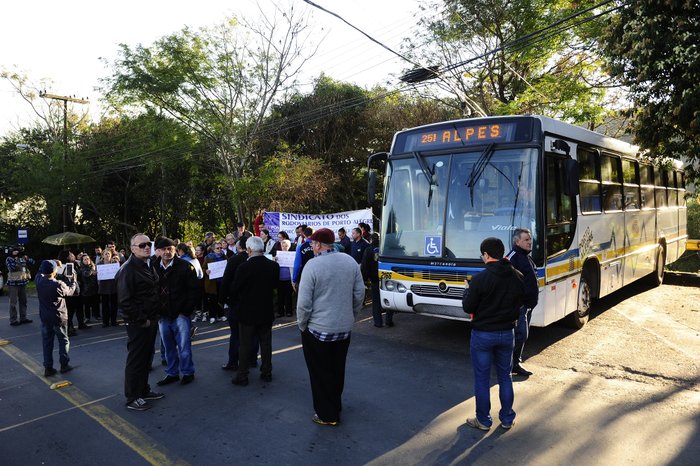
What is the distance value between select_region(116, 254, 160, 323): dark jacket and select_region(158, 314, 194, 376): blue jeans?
0.69m

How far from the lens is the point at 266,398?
18.9ft

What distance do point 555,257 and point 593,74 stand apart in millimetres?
15080

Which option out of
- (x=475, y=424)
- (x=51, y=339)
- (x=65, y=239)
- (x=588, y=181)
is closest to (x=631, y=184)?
(x=588, y=181)

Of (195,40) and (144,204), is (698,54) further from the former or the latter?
(144,204)

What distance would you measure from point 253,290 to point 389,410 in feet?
7.27

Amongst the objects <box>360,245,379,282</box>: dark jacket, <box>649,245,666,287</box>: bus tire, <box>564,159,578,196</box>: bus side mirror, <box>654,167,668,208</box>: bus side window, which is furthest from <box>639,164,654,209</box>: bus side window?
<box>360,245,379,282</box>: dark jacket

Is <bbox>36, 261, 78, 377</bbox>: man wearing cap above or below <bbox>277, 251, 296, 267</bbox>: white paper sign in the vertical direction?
below

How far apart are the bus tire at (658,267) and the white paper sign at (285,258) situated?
879 centimetres

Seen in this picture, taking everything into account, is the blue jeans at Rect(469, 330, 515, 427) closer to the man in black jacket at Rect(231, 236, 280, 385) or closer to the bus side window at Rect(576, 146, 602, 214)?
the man in black jacket at Rect(231, 236, 280, 385)

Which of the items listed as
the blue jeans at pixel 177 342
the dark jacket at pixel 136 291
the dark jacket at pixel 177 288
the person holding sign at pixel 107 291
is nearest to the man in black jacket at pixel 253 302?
the dark jacket at pixel 177 288

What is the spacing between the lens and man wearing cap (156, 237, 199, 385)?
629cm

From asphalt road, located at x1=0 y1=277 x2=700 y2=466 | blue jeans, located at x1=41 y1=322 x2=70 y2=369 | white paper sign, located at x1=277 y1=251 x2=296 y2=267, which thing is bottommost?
asphalt road, located at x1=0 y1=277 x2=700 y2=466

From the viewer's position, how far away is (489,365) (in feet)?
15.2

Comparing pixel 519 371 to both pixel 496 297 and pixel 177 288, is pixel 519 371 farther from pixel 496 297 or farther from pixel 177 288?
pixel 177 288
